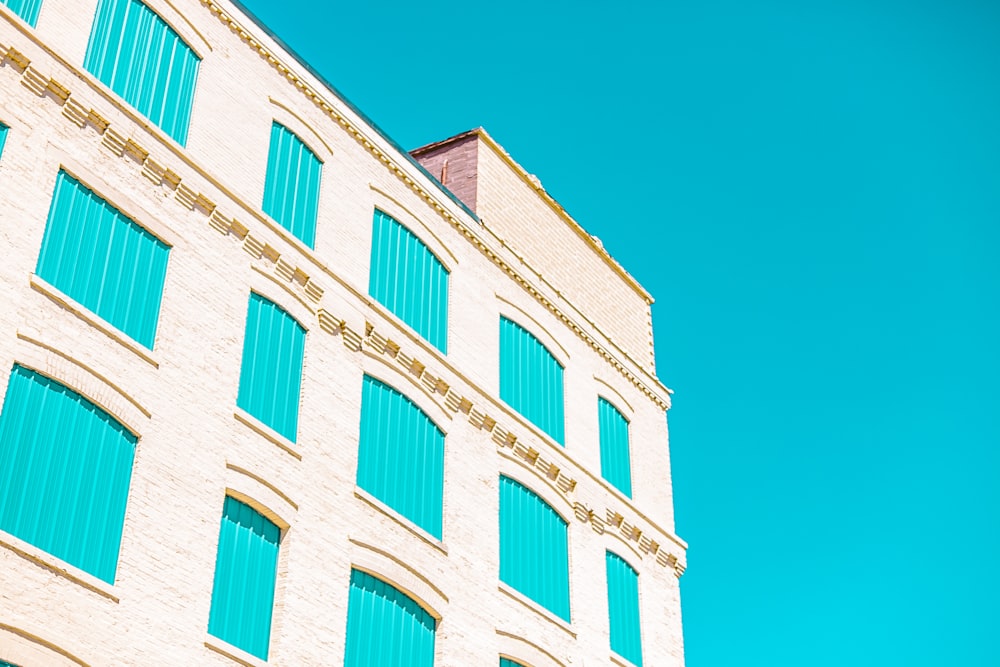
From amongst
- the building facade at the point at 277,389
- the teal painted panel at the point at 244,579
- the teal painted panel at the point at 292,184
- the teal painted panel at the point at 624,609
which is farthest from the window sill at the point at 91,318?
the teal painted panel at the point at 624,609

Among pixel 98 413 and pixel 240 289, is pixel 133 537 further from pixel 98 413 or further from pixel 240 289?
pixel 240 289

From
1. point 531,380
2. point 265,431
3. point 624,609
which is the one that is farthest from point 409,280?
point 624,609

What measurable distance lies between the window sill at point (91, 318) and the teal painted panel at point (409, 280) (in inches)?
251

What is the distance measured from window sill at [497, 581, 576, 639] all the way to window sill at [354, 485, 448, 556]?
164cm

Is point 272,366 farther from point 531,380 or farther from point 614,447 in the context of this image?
point 614,447

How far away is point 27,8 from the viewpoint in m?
23.3

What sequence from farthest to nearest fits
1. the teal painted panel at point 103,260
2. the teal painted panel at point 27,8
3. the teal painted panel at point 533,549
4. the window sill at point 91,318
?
the teal painted panel at point 533,549 → the teal painted panel at point 27,8 → the teal painted panel at point 103,260 → the window sill at point 91,318

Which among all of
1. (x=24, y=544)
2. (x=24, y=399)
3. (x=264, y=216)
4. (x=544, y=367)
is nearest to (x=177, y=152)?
(x=264, y=216)

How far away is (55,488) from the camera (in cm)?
1997

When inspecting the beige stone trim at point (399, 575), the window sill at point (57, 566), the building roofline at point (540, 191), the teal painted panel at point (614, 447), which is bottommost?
the window sill at point (57, 566)

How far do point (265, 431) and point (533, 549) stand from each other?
7088 mm

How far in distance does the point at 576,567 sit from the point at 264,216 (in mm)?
9310

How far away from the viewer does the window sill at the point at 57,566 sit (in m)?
18.8

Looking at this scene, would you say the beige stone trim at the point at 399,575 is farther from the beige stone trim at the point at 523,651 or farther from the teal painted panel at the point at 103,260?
the teal painted panel at the point at 103,260
